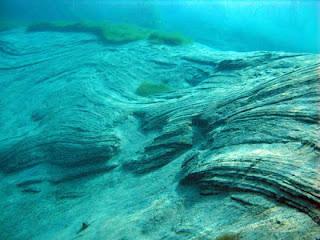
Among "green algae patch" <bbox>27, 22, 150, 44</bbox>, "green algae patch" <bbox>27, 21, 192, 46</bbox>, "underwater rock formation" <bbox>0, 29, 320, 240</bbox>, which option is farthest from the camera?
"green algae patch" <bbox>27, 22, 150, 44</bbox>

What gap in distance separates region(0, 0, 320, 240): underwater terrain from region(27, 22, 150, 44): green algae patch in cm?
286

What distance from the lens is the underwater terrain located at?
319 inches

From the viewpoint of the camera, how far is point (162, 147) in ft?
43.6

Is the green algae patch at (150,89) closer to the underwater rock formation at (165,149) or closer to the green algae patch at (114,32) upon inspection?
the underwater rock formation at (165,149)

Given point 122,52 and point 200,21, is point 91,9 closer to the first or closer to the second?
point 200,21

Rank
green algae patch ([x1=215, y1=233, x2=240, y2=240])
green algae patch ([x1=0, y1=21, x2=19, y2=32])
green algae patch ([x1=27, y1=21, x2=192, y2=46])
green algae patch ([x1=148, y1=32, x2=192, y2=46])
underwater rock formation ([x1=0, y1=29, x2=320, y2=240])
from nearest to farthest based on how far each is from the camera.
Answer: green algae patch ([x1=215, y1=233, x2=240, y2=240]) → underwater rock formation ([x1=0, y1=29, x2=320, y2=240]) → green algae patch ([x1=148, y1=32, x2=192, y2=46]) → green algae patch ([x1=27, y1=21, x2=192, y2=46]) → green algae patch ([x1=0, y1=21, x2=19, y2=32])

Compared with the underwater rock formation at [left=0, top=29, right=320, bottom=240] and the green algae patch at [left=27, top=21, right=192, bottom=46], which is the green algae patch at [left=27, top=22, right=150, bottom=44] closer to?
the green algae patch at [left=27, top=21, right=192, bottom=46]

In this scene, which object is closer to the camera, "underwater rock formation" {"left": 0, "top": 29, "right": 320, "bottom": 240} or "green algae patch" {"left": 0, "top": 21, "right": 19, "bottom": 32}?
"underwater rock formation" {"left": 0, "top": 29, "right": 320, "bottom": 240}

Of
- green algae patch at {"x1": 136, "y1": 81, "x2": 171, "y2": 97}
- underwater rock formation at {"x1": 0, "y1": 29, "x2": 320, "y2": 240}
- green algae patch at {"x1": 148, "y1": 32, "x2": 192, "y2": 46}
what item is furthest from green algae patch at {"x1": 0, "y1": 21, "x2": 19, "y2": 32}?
green algae patch at {"x1": 136, "y1": 81, "x2": 171, "y2": 97}

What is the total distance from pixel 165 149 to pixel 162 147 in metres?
0.24

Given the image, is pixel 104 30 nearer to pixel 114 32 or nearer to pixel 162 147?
pixel 114 32

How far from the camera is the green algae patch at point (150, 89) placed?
64.2 feet

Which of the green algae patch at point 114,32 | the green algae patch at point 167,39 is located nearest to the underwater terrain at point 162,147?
the green algae patch at point 167,39

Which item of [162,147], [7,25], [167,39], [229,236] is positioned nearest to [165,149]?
[162,147]
